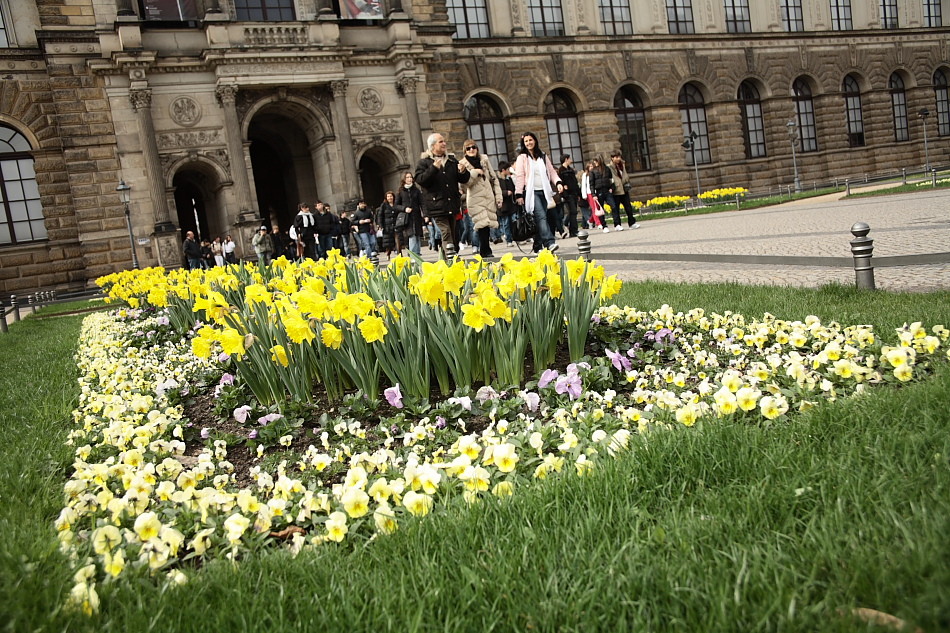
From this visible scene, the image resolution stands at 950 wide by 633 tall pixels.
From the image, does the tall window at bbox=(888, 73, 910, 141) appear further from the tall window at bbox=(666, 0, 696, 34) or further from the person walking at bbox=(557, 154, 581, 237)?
the person walking at bbox=(557, 154, 581, 237)

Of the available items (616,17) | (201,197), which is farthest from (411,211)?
(616,17)

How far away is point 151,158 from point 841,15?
110ft

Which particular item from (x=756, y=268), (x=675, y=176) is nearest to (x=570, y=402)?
(x=756, y=268)

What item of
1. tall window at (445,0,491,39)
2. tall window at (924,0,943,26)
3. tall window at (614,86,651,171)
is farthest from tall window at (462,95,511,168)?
tall window at (924,0,943,26)

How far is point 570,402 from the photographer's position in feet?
10.5

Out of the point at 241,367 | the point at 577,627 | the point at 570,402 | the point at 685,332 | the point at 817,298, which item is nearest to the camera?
the point at 577,627

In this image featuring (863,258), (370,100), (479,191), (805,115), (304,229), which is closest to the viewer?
(863,258)

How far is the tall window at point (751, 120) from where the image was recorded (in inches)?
1344

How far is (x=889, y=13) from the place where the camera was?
3794 centimetres

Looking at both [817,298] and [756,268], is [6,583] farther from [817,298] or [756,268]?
[756,268]

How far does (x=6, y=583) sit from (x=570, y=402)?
7.08 ft

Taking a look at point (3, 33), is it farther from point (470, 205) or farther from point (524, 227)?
point (470, 205)

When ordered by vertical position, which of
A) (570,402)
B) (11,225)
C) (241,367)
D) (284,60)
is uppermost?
(284,60)

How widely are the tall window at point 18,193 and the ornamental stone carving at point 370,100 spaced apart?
35.2 feet
